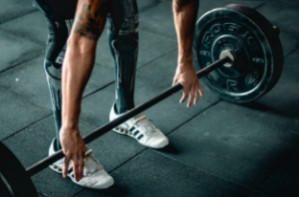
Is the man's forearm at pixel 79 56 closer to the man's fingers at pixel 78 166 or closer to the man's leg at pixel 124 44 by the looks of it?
the man's fingers at pixel 78 166

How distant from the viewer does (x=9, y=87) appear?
102 inches

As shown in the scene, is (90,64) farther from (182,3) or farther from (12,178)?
(182,3)

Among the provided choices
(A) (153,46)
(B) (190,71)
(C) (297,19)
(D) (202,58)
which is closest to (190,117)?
(D) (202,58)

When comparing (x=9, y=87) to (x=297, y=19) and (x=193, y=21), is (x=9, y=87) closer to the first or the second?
(x=193, y=21)

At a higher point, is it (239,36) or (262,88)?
(239,36)

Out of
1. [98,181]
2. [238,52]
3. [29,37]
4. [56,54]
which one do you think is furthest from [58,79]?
[29,37]

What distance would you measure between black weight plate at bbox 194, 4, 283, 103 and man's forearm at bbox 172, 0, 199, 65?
0.39 metres

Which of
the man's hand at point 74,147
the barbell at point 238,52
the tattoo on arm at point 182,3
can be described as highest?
the tattoo on arm at point 182,3

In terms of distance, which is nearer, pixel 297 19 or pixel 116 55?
pixel 116 55

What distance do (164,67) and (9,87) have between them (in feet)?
2.48

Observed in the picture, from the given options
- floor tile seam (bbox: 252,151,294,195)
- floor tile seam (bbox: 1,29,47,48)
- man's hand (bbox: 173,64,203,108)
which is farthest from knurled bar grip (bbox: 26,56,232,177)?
floor tile seam (bbox: 1,29,47,48)

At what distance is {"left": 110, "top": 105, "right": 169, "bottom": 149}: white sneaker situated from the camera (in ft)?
6.85

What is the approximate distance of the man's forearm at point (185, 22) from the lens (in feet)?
5.96

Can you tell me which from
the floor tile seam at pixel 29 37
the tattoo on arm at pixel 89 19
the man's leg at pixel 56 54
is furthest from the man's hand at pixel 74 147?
the floor tile seam at pixel 29 37
